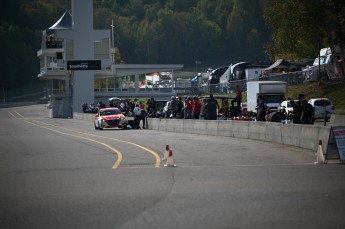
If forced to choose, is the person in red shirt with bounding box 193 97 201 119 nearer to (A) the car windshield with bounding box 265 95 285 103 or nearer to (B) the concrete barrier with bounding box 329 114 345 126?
(A) the car windshield with bounding box 265 95 285 103

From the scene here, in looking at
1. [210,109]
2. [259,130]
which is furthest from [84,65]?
[259,130]

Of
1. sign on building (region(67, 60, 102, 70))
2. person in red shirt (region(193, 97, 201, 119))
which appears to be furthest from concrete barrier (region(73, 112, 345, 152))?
sign on building (region(67, 60, 102, 70))

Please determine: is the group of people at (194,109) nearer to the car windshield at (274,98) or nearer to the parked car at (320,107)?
the car windshield at (274,98)

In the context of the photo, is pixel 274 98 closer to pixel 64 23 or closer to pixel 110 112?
pixel 110 112

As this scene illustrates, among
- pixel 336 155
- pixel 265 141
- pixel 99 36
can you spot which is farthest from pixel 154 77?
pixel 336 155

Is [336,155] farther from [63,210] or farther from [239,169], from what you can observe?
[63,210]

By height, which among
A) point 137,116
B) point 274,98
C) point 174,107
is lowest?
point 137,116

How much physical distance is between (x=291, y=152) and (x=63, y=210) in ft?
42.6

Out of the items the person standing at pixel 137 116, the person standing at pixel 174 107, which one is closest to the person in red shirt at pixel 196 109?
the person standing at pixel 137 116

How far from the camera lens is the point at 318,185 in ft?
49.6

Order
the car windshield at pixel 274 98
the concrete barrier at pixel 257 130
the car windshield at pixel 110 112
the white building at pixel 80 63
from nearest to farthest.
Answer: the concrete barrier at pixel 257 130, the car windshield at pixel 274 98, the car windshield at pixel 110 112, the white building at pixel 80 63

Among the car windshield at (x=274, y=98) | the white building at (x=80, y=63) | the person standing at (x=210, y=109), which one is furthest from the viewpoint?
the white building at (x=80, y=63)

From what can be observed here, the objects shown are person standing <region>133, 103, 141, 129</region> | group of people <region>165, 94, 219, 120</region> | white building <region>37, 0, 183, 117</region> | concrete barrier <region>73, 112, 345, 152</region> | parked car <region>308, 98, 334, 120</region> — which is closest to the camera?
concrete barrier <region>73, 112, 345, 152</region>

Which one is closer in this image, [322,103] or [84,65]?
[322,103]
